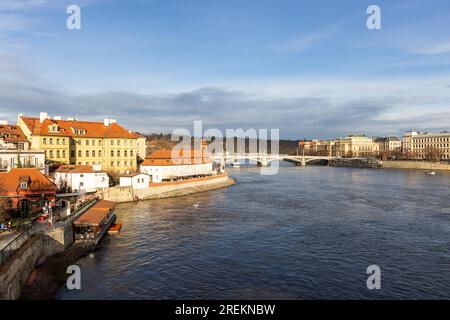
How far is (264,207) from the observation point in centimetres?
4734

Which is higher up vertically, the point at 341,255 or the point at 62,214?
the point at 62,214

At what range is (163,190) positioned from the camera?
2176 inches

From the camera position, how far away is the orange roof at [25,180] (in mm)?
32497

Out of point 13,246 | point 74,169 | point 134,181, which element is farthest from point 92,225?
point 134,181

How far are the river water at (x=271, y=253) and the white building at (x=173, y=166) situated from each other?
558 inches

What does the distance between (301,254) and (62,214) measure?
19815 millimetres

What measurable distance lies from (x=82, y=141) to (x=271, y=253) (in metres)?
43.0

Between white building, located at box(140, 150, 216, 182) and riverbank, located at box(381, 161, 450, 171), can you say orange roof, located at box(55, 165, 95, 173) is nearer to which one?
white building, located at box(140, 150, 216, 182)

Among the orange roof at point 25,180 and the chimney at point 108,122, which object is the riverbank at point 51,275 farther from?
the chimney at point 108,122

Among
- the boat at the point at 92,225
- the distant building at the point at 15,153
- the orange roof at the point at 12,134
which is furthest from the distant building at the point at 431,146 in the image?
the boat at the point at 92,225

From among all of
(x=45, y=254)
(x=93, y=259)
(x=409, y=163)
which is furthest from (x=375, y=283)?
(x=409, y=163)

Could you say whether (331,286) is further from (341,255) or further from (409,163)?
(409,163)

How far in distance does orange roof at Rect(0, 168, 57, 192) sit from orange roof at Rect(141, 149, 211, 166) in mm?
26634
